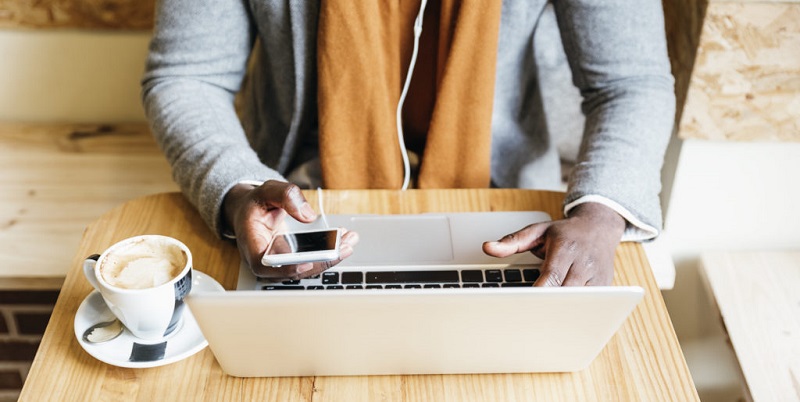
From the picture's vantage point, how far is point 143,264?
0.70 meters

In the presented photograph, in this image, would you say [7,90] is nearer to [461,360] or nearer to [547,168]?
[547,168]

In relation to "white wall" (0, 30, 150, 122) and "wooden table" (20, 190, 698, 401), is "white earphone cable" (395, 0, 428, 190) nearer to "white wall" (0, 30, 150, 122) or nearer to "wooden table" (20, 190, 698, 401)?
"wooden table" (20, 190, 698, 401)

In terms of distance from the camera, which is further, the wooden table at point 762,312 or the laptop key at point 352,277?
the wooden table at point 762,312

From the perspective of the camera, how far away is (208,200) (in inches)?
33.3

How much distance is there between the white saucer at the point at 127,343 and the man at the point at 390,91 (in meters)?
0.16

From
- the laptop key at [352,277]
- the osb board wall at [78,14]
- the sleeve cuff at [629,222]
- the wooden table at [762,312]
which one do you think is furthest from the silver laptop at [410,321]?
the osb board wall at [78,14]

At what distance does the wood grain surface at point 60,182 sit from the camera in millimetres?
1274

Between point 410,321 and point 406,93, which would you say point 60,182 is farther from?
point 410,321

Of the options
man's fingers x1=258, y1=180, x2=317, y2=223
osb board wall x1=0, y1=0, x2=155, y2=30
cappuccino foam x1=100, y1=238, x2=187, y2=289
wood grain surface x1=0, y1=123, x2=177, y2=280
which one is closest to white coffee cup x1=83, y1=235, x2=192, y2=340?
cappuccino foam x1=100, y1=238, x2=187, y2=289

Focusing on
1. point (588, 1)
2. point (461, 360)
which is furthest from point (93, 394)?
point (588, 1)

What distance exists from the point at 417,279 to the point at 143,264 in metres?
0.29

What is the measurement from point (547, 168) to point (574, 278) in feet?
1.57

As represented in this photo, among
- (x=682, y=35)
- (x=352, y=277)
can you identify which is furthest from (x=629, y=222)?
(x=682, y=35)

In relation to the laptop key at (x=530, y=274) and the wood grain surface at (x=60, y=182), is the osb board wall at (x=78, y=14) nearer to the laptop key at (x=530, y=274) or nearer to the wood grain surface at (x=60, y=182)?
the wood grain surface at (x=60, y=182)
